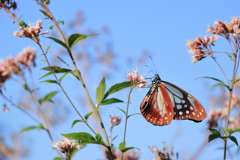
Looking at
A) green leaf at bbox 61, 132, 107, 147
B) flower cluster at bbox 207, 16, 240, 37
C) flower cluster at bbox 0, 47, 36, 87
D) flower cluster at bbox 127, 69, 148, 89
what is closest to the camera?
green leaf at bbox 61, 132, 107, 147

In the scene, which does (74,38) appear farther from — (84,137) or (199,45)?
(199,45)

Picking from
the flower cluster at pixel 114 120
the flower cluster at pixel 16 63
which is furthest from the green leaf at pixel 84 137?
the flower cluster at pixel 16 63

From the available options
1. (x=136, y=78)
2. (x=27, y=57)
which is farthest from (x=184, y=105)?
(x=27, y=57)

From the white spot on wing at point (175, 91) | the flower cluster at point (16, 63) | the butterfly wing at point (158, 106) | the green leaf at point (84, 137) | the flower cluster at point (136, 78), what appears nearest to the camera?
the green leaf at point (84, 137)

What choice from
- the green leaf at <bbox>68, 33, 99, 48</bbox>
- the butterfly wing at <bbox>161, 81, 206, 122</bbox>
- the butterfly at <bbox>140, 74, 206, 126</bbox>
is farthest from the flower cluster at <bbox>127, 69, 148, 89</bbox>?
the butterfly wing at <bbox>161, 81, 206, 122</bbox>

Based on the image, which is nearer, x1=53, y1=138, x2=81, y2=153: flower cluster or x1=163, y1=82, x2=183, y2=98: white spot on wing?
x1=53, y1=138, x2=81, y2=153: flower cluster

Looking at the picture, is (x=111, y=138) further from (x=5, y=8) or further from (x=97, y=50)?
(x=97, y=50)

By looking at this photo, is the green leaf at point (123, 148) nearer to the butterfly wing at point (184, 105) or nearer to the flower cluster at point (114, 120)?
the flower cluster at point (114, 120)

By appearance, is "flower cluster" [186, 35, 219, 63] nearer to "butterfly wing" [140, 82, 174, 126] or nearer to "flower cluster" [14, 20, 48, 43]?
"butterfly wing" [140, 82, 174, 126]
